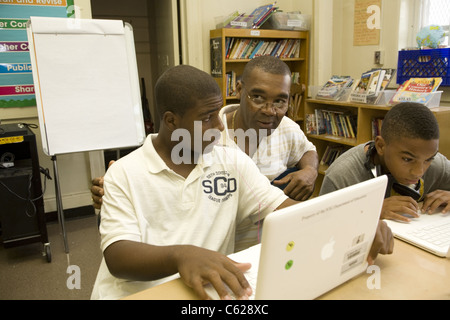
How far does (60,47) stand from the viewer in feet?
8.10

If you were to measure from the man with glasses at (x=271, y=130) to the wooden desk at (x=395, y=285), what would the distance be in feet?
2.06

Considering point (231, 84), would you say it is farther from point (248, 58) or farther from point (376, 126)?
point (376, 126)

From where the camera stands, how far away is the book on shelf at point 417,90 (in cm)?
254

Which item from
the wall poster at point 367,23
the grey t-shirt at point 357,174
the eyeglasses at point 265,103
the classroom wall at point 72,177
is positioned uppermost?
the wall poster at point 367,23

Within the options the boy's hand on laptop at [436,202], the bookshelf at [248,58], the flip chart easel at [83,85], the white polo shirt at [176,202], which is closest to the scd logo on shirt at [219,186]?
the white polo shirt at [176,202]

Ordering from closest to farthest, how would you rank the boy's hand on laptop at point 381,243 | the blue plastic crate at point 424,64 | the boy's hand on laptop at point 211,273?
the boy's hand on laptop at point 211,273
the boy's hand on laptop at point 381,243
the blue plastic crate at point 424,64

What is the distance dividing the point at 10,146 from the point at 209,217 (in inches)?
90.0

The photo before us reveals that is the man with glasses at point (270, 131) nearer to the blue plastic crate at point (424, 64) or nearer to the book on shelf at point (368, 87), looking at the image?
the book on shelf at point (368, 87)

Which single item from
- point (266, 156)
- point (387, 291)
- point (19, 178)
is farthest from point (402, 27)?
point (19, 178)

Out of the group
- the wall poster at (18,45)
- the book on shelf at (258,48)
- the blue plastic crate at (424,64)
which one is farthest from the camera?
the book on shelf at (258,48)

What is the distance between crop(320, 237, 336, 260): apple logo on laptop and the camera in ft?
2.34

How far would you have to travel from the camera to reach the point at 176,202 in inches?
42.9

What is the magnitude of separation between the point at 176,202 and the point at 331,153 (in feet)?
8.66

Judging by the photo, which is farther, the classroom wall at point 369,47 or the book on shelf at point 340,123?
the book on shelf at point 340,123
